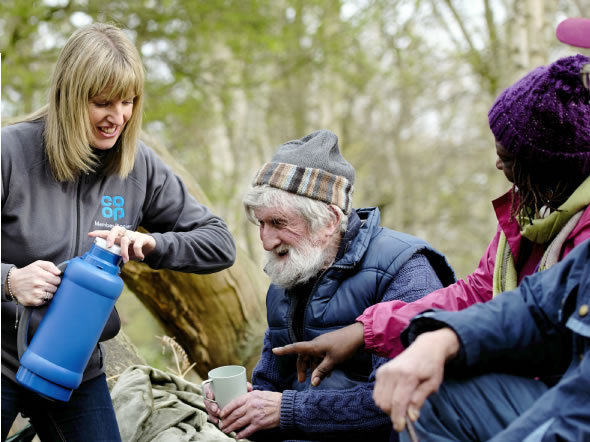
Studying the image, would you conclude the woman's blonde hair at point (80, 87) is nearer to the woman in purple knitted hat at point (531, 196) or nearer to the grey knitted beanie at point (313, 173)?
the grey knitted beanie at point (313, 173)

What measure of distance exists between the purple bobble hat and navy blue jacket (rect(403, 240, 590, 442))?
0.47m

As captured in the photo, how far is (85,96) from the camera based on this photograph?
2.38 metres

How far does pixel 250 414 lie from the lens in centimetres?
250

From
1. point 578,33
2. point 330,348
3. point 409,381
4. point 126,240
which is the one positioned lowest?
point 330,348

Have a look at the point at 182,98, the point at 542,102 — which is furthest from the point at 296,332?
the point at 182,98

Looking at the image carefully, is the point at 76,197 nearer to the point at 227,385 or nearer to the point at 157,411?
the point at 227,385

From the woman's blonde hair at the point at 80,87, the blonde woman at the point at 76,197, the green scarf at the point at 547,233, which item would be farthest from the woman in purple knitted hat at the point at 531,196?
the woman's blonde hair at the point at 80,87

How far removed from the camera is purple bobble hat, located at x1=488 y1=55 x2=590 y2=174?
2072 mm

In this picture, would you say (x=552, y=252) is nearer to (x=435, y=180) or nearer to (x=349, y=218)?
(x=349, y=218)

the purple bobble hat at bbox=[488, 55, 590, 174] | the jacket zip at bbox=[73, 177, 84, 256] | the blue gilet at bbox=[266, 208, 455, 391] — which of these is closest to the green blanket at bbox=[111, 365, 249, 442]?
the blue gilet at bbox=[266, 208, 455, 391]

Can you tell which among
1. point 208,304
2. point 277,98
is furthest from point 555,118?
point 277,98

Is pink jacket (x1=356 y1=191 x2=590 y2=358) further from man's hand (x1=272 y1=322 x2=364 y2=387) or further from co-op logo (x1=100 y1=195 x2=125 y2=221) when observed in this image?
co-op logo (x1=100 y1=195 x2=125 y2=221)

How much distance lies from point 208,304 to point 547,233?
7.82 feet

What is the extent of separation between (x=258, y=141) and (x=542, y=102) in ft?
38.2
